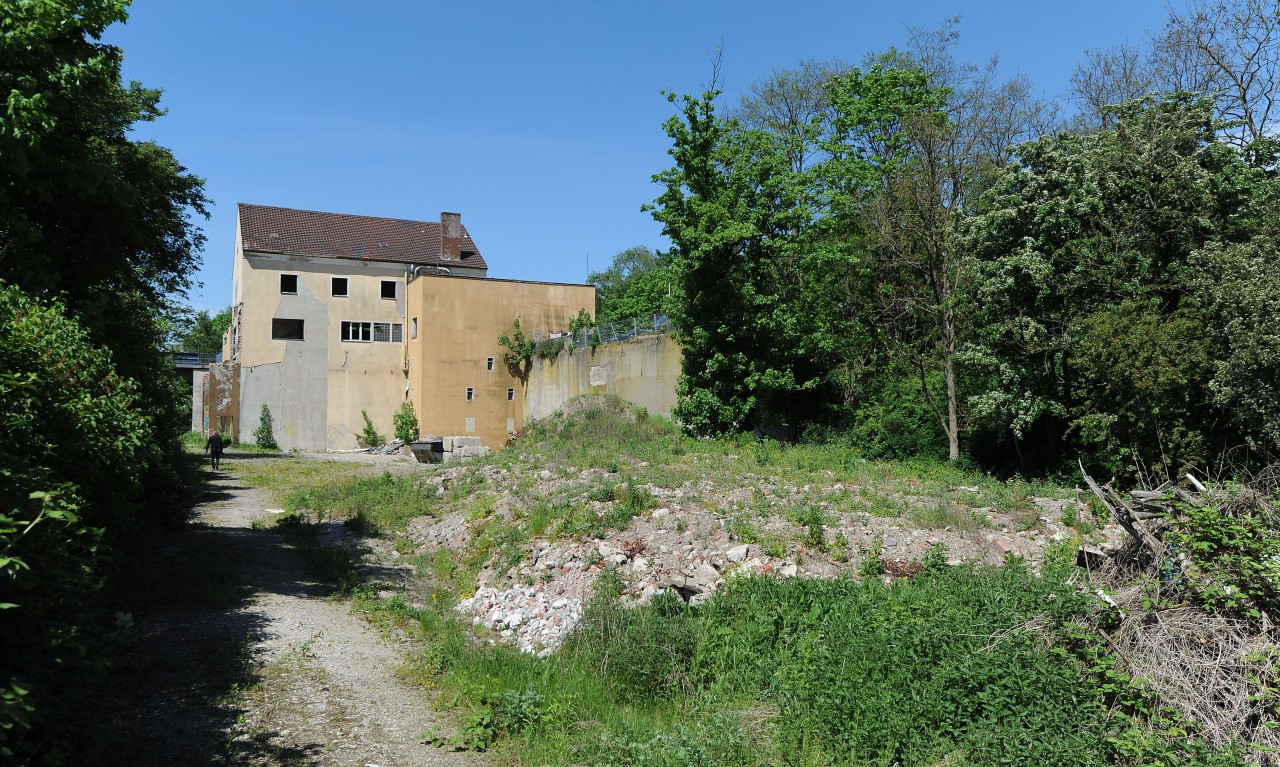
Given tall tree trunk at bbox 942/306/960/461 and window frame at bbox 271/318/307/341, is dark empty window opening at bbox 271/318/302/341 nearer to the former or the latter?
window frame at bbox 271/318/307/341

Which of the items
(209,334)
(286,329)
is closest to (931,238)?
(286,329)

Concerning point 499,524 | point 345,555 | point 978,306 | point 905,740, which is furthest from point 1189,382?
point 345,555

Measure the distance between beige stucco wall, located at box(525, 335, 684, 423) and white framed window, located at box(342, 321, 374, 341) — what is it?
9.00 m

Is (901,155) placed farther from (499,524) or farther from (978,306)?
(499,524)

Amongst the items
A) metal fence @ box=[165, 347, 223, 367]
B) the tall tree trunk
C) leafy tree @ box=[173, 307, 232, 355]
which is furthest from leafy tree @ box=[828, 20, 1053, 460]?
leafy tree @ box=[173, 307, 232, 355]

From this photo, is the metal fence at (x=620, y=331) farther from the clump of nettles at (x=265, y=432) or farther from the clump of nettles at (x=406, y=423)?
the clump of nettles at (x=265, y=432)

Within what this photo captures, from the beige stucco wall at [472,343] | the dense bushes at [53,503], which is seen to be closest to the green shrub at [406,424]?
the beige stucco wall at [472,343]

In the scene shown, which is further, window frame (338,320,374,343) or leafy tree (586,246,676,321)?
window frame (338,320,374,343)

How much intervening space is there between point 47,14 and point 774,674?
1058cm

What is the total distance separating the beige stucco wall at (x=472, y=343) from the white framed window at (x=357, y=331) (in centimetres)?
268

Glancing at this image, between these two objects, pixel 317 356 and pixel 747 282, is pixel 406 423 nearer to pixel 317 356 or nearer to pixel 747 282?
pixel 317 356

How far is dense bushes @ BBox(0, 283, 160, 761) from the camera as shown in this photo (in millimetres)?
4211

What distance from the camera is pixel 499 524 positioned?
14.4m

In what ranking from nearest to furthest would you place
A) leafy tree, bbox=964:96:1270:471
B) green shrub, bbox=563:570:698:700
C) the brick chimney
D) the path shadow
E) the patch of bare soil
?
1. the path shadow
2. the patch of bare soil
3. green shrub, bbox=563:570:698:700
4. leafy tree, bbox=964:96:1270:471
5. the brick chimney
